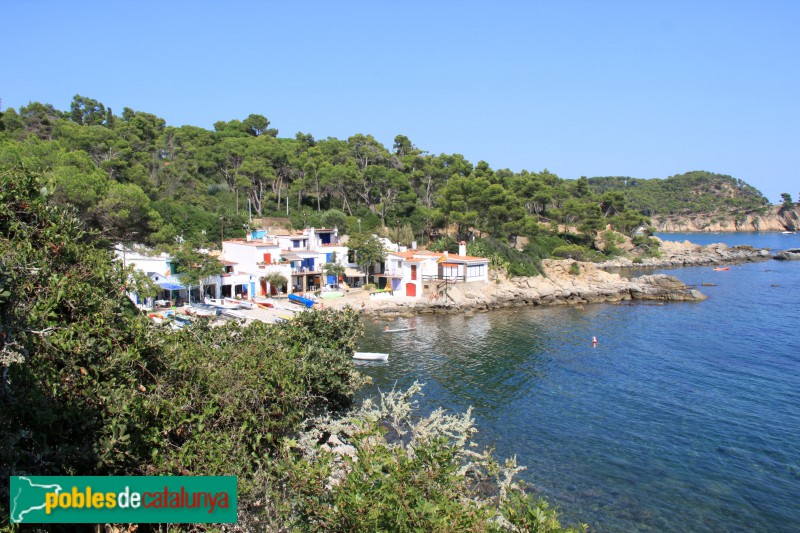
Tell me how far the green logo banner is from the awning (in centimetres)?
4465

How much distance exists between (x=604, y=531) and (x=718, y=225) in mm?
176133

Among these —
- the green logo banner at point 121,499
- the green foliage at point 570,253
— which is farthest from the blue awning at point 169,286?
the green foliage at point 570,253

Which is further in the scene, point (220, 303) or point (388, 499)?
Result: point (220, 303)

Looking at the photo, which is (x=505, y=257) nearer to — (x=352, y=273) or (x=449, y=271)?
(x=449, y=271)

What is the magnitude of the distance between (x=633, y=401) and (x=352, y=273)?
101 feet

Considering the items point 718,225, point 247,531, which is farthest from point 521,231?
point 718,225

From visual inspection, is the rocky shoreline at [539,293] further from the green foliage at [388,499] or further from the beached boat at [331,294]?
the green foliage at [388,499]

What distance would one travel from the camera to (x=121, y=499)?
17.8ft

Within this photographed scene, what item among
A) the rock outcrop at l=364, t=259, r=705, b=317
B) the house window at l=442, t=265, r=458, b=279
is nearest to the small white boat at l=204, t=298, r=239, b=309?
the rock outcrop at l=364, t=259, r=705, b=317

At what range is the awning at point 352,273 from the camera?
5047cm

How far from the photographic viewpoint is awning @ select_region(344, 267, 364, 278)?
1987 inches

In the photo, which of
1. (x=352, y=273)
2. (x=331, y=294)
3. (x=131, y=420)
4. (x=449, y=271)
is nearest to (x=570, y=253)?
(x=449, y=271)

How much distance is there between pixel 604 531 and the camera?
14.3 m

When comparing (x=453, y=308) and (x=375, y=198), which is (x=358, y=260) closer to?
(x=453, y=308)
